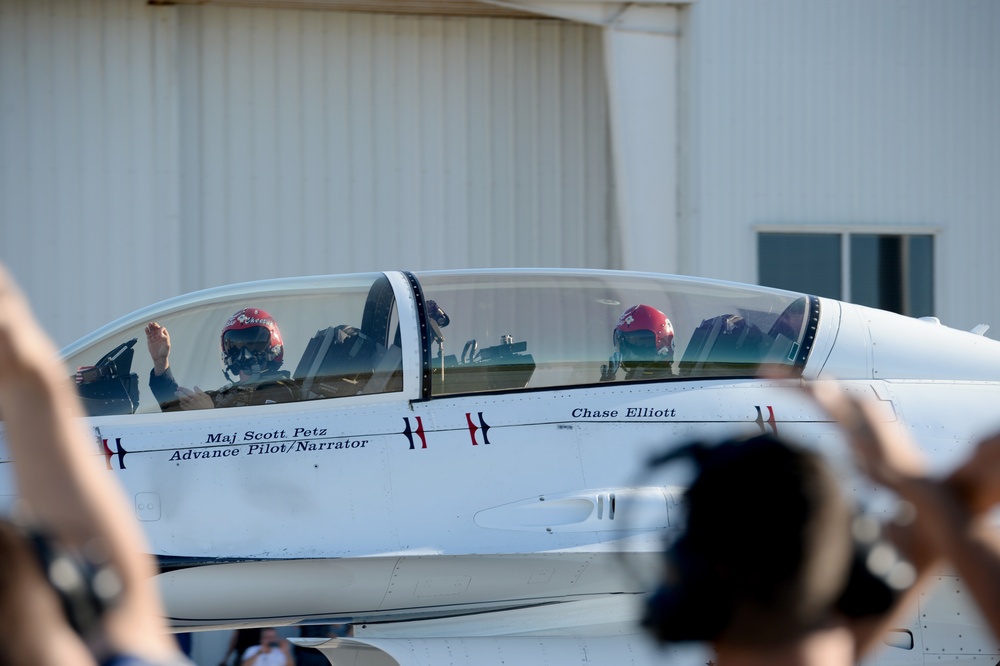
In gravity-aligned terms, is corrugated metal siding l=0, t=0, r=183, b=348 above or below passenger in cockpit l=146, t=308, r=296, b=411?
above

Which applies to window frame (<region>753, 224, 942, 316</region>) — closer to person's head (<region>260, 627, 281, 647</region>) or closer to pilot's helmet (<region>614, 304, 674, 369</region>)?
pilot's helmet (<region>614, 304, 674, 369</region>)

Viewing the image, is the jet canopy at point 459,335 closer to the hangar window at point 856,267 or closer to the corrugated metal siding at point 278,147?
the hangar window at point 856,267

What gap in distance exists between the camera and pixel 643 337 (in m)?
4.61

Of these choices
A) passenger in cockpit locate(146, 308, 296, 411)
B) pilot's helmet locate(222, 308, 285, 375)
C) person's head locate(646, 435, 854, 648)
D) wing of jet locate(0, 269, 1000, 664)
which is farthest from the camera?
pilot's helmet locate(222, 308, 285, 375)

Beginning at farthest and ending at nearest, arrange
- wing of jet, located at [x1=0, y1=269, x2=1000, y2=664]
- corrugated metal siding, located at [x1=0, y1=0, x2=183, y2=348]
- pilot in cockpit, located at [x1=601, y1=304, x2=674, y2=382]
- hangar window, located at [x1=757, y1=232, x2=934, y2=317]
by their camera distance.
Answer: hangar window, located at [x1=757, y1=232, x2=934, y2=317] < corrugated metal siding, located at [x1=0, y1=0, x2=183, y2=348] < pilot in cockpit, located at [x1=601, y1=304, x2=674, y2=382] < wing of jet, located at [x1=0, y1=269, x2=1000, y2=664]

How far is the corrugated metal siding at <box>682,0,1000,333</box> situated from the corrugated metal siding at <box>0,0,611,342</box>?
1.60 metres

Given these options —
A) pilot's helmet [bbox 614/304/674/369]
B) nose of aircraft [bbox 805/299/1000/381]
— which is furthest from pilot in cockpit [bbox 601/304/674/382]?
nose of aircraft [bbox 805/299/1000/381]

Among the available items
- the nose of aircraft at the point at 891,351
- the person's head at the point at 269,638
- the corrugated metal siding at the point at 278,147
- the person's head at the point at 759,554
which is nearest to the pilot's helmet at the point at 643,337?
the nose of aircraft at the point at 891,351

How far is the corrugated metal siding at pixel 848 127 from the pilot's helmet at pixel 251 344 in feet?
20.1

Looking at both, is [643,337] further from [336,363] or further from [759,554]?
[759,554]

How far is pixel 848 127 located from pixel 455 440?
25.3ft

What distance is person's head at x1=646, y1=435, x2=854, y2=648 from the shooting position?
4.47ft

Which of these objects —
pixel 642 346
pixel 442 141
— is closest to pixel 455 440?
pixel 642 346

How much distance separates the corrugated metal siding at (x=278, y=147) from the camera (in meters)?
9.84
